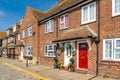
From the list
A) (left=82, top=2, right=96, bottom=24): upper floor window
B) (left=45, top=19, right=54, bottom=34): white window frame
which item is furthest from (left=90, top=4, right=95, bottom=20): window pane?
(left=45, top=19, right=54, bottom=34): white window frame

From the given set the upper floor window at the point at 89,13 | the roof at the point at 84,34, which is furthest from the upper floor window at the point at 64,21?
the upper floor window at the point at 89,13

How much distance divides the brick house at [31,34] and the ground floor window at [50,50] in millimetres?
2596

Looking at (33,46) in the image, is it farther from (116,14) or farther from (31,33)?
(116,14)

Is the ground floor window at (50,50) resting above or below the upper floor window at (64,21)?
below

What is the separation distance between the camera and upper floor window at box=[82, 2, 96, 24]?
13.7 metres

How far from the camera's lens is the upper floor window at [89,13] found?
13.7 metres

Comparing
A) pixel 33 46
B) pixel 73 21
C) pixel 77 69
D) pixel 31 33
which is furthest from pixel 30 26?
pixel 77 69

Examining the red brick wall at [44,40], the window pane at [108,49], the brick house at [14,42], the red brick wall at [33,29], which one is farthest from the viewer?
the brick house at [14,42]

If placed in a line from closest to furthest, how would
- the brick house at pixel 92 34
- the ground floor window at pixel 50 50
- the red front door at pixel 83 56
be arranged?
1. the brick house at pixel 92 34
2. the red front door at pixel 83 56
3. the ground floor window at pixel 50 50

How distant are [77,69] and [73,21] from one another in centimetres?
457

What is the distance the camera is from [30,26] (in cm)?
2655

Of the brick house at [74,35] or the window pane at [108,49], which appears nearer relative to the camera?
the window pane at [108,49]

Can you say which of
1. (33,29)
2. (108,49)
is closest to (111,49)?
(108,49)

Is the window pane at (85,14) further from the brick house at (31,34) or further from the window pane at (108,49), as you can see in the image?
the brick house at (31,34)
